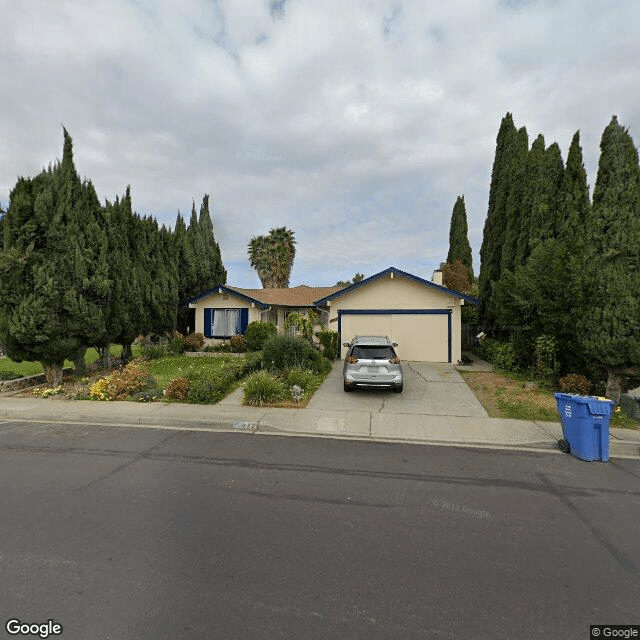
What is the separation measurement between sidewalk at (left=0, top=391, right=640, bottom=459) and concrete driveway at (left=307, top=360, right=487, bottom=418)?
1.39ft

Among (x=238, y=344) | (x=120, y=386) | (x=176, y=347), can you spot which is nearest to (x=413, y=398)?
(x=120, y=386)

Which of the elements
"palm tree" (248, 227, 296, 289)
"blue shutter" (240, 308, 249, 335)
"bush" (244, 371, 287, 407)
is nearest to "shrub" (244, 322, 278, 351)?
"blue shutter" (240, 308, 249, 335)

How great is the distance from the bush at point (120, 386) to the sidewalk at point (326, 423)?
1.34 ft

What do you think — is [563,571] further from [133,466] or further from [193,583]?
[133,466]

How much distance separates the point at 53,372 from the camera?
11852 mm

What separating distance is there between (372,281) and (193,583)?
15.3 m

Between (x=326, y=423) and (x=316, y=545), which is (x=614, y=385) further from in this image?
(x=316, y=545)

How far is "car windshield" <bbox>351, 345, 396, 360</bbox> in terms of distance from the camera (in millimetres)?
10227

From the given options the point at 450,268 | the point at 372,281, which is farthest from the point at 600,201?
the point at 450,268

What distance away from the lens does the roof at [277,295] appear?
1981 centimetres

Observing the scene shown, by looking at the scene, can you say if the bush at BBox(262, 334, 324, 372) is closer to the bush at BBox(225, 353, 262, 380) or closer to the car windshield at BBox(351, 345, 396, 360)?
the bush at BBox(225, 353, 262, 380)

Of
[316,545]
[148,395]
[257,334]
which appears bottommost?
[316,545]

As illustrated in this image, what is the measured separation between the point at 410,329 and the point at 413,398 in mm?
7254

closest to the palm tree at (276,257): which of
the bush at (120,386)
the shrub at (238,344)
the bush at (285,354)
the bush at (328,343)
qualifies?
the shrub at (238,344)
